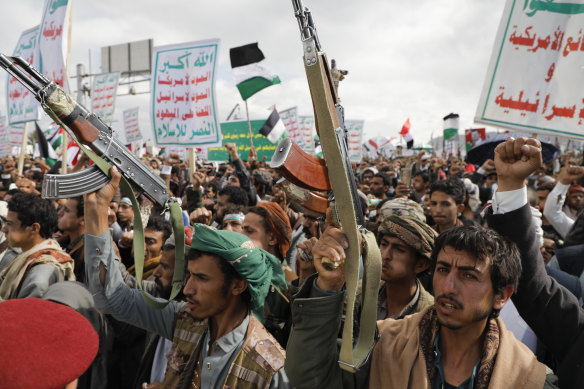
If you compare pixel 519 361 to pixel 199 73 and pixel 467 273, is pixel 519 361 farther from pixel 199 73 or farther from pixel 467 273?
pixel 199 73

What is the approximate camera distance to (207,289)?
81.3 inches

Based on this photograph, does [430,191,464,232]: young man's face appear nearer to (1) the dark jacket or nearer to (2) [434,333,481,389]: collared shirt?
(1) the dark jacket

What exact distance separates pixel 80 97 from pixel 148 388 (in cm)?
1187

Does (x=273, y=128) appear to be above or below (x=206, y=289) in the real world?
above

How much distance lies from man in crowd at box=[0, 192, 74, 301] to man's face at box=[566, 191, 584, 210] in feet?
16.6

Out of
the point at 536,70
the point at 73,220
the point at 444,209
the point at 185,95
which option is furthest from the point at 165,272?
the point at 185,95

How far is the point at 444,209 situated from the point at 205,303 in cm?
271

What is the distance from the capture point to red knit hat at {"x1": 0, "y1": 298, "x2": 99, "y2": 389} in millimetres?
1016

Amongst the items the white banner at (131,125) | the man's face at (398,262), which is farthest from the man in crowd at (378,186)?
the white banner at (131,125)

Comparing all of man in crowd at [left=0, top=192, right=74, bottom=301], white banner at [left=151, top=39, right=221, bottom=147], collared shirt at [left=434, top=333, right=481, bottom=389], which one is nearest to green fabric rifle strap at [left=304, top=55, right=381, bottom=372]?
collared shirt at [left=434, top=333, right=481, bottom=389]

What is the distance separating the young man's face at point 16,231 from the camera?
10.00 feet

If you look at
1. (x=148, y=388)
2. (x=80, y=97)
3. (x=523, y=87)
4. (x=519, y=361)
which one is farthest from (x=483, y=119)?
(x=80, y=97)

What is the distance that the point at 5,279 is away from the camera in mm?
2729

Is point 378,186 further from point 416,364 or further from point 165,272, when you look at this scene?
point 416,364
